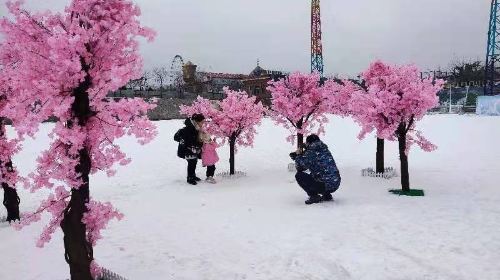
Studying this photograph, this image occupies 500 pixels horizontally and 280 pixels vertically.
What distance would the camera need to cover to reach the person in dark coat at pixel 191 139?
1249 centimetres

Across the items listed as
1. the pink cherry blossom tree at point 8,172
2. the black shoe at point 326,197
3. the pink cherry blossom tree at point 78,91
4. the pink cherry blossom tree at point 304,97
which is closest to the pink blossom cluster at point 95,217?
the pink cherry blossom tree at point 78,91

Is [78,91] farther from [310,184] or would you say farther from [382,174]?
[382,174]

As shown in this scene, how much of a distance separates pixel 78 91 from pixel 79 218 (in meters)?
1.44

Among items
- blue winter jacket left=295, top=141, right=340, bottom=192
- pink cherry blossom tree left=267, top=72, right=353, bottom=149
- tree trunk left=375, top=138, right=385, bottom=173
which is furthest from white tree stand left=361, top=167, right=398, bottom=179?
blue winter jacket left=295, top=141, right=340, bottom=192

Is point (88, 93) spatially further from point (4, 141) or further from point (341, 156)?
point (341, 156)

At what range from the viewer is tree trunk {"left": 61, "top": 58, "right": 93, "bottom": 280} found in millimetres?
4742

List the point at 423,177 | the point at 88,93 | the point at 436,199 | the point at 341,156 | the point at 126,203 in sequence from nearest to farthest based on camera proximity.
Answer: the point at 88,93
the point at 436,199
the point at 126,203
the point at 423,177
the point at 341,156

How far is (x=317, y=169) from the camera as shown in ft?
30.5

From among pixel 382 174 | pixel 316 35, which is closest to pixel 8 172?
pixel 382 174

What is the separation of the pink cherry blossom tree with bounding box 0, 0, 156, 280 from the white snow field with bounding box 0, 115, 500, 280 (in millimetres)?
1285

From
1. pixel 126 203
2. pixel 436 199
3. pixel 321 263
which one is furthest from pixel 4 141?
pixel 436 199

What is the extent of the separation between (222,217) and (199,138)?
14.6ft

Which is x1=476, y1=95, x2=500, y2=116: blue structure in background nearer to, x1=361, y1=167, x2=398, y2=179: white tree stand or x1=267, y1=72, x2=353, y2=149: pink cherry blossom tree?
x1=267, y1=72, x2=353, y2=149: pink cherry blossom tree

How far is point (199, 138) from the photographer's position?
12680 mm
